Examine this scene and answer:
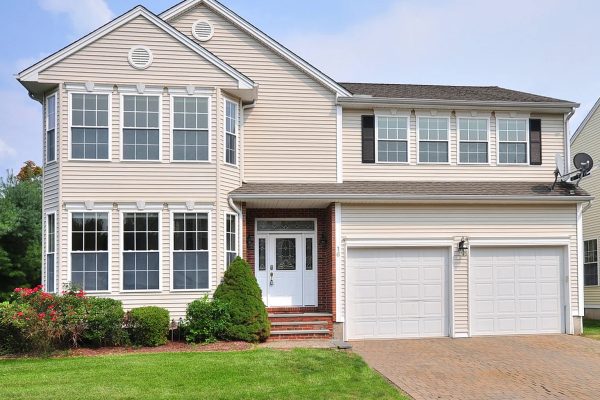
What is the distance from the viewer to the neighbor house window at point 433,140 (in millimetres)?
17016

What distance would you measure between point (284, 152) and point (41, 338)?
288 inches

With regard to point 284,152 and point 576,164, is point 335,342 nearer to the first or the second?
point 284,152

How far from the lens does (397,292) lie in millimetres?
16125

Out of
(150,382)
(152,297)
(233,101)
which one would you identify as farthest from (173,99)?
(150,382)

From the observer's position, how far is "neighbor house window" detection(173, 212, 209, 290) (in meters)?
15.0

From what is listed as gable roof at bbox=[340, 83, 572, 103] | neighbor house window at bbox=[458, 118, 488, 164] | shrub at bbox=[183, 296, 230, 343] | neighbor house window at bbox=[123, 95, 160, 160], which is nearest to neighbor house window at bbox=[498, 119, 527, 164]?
neighbor house window at bbox=[458, 118, 488, 164]

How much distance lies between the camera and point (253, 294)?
1479cm

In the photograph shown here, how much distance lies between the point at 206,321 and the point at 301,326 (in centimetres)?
252

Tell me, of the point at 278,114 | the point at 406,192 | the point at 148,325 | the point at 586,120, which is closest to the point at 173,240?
the point at 148,325

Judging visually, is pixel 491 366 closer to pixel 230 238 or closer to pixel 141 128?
pixel 230 238

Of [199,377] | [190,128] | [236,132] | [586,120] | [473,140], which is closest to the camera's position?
[199,377]

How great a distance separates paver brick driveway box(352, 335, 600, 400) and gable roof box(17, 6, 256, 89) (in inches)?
282

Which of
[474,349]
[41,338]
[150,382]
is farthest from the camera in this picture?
[474,349]

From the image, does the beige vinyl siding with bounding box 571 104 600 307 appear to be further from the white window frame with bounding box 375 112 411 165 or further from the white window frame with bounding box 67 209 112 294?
the white window frame with bounding box 67 209 112 294
